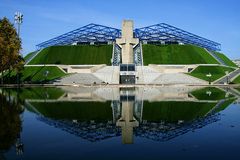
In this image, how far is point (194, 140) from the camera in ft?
55.1

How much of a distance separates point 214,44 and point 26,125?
132 metres

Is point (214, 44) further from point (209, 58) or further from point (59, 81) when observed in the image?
point (59, 81)

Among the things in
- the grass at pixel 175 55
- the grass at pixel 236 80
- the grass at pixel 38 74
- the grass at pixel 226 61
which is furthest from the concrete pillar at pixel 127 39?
the grass at pixel 236 80

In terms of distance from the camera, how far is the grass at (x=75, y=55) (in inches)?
4656

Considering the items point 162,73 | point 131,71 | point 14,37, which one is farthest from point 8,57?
point 162,73

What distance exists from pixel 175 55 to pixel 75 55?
35.6 meters

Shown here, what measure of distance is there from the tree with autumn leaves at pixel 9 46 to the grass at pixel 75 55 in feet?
110

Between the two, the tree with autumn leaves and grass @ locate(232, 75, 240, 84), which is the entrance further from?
the tree with autumn leaves

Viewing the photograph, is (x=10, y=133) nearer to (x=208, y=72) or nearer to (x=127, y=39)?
(x=208, y=72)

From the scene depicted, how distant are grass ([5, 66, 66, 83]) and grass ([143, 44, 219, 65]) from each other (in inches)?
1226

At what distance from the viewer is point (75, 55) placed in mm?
123062

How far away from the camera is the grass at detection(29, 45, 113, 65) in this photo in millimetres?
118250

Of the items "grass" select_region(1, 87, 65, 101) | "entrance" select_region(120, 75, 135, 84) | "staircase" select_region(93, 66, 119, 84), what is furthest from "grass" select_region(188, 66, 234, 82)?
"grass" select_region(1, 87, 65, 101)

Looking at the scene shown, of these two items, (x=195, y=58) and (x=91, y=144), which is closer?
(x=91, y=144)
